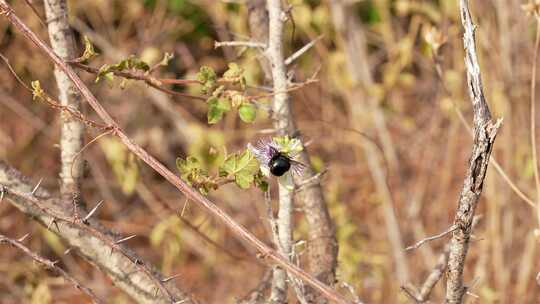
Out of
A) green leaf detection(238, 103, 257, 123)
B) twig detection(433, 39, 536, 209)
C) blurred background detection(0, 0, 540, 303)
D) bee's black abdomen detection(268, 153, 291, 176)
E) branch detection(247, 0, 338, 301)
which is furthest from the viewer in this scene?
blurred background detection(0, 0, 540, 303)

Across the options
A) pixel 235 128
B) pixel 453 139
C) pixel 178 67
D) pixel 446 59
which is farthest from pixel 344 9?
pixel 178 67

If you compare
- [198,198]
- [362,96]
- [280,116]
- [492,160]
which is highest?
[362,96]

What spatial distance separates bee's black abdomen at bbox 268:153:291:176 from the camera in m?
1.22

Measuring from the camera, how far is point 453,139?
9.41 feet

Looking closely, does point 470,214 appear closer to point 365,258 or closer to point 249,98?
point 249,98

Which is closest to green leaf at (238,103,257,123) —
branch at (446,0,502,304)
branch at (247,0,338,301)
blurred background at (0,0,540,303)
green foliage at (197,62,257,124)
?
green foliage at (197,62,257,124)

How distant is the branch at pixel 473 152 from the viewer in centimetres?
107

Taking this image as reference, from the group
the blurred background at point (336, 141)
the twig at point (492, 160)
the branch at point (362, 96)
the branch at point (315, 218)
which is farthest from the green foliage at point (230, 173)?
the branch at point (362, 96)

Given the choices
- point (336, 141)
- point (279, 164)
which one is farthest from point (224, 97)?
point (336, 141)

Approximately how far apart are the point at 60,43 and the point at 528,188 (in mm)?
1852

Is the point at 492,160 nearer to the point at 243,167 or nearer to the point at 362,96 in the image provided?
the point at 243,167

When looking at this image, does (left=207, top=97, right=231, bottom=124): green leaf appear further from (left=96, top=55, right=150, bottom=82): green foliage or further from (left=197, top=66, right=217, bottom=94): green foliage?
(left=96, top=55, right=150, bottom=82): green foliage

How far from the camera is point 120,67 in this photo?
4.39ft

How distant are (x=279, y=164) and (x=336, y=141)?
8.00 ft
